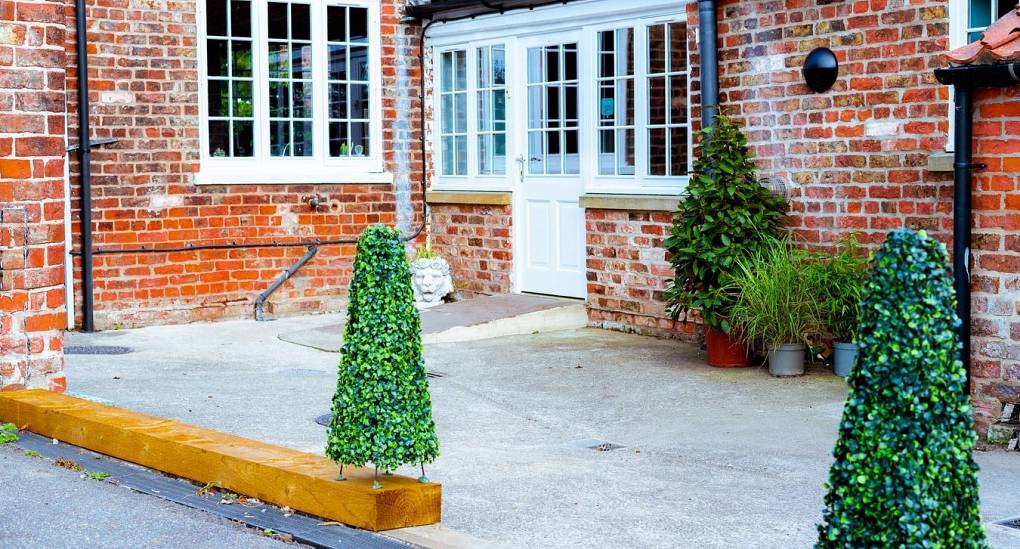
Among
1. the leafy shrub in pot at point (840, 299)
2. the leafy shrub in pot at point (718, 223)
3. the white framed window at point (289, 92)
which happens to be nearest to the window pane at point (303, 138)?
the white framed window at point (289, 92)

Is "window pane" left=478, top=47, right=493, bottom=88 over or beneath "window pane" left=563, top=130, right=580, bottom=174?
over

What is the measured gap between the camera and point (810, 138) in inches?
388

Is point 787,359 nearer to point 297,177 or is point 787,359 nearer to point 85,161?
point 297,177

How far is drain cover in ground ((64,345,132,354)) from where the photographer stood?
427 inches

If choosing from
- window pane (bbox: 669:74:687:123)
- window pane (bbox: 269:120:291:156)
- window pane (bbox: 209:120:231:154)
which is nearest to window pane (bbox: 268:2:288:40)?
window pane (bbox: 269:120:291:156)

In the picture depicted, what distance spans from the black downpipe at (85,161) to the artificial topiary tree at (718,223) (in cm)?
547

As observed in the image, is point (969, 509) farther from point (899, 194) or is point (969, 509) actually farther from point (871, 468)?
point (899, 194)

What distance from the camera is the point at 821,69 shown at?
31.7ft

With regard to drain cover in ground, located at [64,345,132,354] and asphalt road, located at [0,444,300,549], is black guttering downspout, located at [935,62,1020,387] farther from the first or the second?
drain cover in ground, located at [64,345,132,354]

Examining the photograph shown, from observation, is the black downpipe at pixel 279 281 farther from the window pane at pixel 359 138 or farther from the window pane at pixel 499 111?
the window pane at pixel 499 111

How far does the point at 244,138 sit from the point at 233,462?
7.64 metres

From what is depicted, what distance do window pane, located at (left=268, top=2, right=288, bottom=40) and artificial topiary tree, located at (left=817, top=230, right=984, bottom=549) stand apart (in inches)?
415

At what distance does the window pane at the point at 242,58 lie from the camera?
12977 mm

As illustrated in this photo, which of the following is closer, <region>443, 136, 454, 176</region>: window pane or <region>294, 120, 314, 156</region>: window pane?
<region>294, 120, 314, 156</region>: window pane
